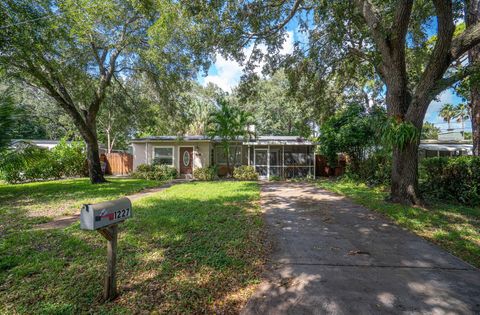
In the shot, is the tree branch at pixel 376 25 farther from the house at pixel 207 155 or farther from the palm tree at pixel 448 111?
the house at pixel 207 155

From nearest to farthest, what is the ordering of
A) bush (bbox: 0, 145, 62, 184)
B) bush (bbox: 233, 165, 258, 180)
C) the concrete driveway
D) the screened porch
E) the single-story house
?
the concrete driveway < bush (bbox: 0, 145, 62, 184) < bush (bbox: 233, 165, 258, 180) < the screened porch < the single-story house

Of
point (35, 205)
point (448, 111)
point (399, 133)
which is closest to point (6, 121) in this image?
point (35, 205)

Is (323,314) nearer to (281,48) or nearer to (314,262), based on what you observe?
(314,262)

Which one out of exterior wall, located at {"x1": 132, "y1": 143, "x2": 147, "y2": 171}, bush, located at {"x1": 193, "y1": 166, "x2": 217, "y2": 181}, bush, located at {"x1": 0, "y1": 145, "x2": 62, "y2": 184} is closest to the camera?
bush, located at {"x1": 0, "y1": 145, "x2": 62, "y2": 184}

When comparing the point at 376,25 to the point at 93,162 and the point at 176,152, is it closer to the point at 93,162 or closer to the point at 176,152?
the point at 93,162

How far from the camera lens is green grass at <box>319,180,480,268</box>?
4.10 metres

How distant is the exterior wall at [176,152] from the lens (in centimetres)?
1683

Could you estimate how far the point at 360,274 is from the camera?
3166mm

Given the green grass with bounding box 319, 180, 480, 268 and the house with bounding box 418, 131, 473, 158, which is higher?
the house with bounding box 418, 131, 473, 158

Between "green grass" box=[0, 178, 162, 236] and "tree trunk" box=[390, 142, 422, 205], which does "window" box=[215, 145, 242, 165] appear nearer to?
"green grass" box=[0, 178, 162, 236]

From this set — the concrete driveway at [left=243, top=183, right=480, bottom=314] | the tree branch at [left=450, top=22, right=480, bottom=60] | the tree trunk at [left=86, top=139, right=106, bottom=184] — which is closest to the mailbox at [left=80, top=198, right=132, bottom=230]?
the concrete driveway at [left=243, top=183, right=480, bottom=314]

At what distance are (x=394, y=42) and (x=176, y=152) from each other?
13795 mm

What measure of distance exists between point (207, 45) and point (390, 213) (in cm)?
712

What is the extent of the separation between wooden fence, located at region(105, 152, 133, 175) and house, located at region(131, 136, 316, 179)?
146 inches
